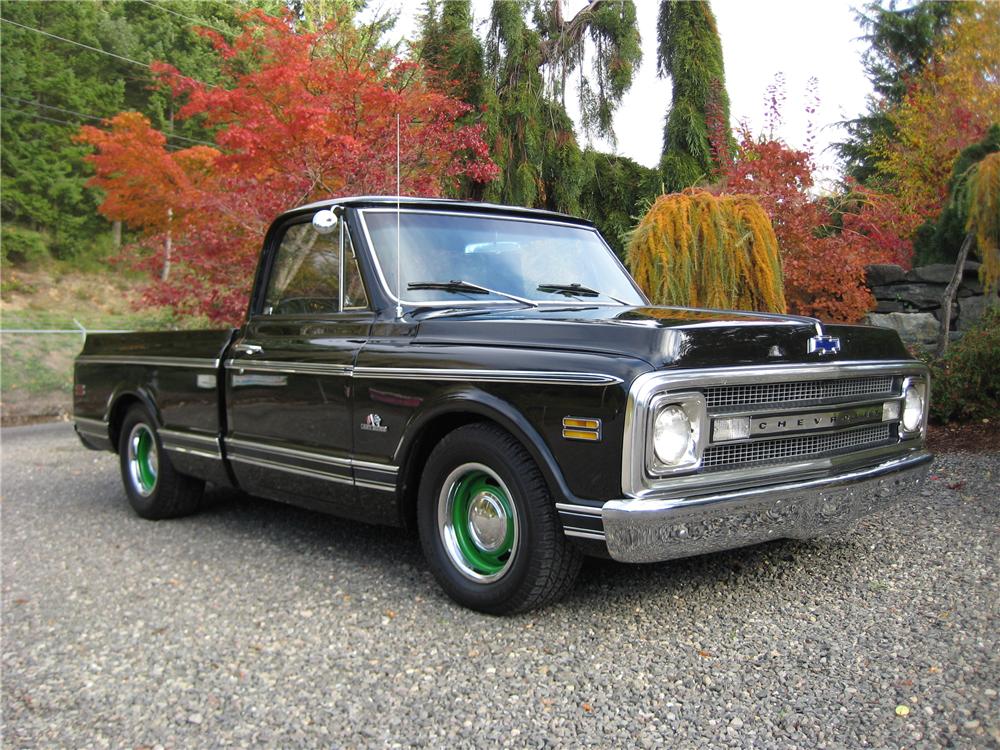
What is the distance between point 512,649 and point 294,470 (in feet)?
5.71

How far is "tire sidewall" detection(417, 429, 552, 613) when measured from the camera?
3375 millimetres

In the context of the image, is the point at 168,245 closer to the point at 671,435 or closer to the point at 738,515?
the point at 671,435

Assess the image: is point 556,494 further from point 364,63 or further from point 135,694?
point 364,63

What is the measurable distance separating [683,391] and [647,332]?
252 millimetres

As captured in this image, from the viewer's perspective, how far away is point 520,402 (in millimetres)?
3363

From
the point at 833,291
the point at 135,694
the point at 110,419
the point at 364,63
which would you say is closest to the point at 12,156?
the point at 364,63

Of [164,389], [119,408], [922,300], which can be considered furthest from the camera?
[922,300]

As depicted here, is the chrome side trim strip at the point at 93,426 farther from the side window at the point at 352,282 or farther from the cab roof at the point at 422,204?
the side window at the point at 352,282

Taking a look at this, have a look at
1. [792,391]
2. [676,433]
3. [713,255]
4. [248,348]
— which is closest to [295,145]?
[713,255]

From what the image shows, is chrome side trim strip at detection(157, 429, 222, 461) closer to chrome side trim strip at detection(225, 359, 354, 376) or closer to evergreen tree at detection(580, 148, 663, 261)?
chrome side trim strip at detection(225, 359, 354, 376)

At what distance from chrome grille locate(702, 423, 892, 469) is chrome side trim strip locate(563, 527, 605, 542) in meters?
0.47

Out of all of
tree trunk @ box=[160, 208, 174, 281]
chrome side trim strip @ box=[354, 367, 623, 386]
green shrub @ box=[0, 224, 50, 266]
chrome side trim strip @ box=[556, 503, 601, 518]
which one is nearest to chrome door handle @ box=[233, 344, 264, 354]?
chrome side trim strip @ box=[354, 367, 623, 386]

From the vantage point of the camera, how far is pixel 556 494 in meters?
3.24

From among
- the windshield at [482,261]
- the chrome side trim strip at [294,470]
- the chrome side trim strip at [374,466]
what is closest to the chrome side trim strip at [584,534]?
the chrome side trim strip at [374,466]
